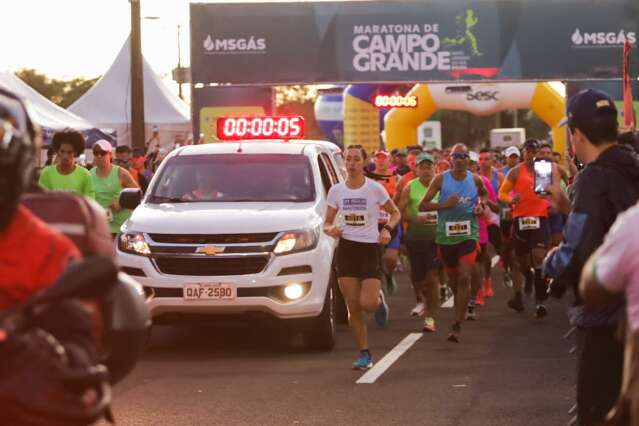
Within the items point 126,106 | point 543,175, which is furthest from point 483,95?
point 543,175

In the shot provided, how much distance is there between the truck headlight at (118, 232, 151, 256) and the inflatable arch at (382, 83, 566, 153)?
3096 cm

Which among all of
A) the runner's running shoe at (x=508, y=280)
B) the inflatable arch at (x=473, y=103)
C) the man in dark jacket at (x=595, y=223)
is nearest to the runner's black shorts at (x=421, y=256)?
the runner's running shoe at (x=508, y=280)

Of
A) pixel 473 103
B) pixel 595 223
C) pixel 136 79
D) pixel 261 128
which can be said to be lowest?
pixel 595 223

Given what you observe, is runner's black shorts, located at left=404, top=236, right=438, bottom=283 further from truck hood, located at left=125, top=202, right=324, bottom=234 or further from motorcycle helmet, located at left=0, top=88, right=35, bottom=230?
motorcycle helmet, located at left=0, top=88, right=35, bottom=230

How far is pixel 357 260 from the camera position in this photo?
13914mm

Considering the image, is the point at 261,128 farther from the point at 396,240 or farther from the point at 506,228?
the point at 506,228

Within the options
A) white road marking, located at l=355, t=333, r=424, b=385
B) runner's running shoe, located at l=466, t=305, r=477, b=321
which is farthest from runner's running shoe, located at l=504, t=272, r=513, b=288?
white road marking, located at l=355, t=333, r=424, b=385

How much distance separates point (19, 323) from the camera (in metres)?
4.35

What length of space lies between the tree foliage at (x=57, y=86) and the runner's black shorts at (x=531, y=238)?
371ft

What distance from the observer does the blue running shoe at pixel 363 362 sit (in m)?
13.3

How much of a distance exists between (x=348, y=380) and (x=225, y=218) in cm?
246

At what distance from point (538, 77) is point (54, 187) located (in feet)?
74.5

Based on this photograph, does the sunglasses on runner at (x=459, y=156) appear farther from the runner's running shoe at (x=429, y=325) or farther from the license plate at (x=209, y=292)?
the license plate at (x=209, y=292)

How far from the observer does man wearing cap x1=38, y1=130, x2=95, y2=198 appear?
15.2 meters
